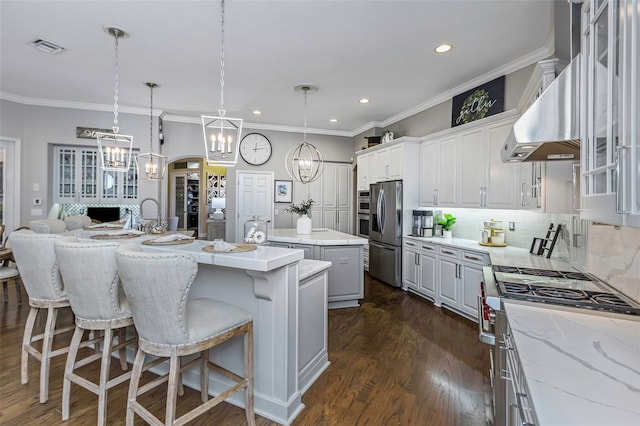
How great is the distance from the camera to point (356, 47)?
3301mm

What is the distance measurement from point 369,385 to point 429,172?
326 centimetres

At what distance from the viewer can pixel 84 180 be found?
552 centimetres

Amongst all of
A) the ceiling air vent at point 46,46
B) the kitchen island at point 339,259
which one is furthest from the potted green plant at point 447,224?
the ceiling air vent at point 46,46

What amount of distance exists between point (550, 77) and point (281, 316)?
224 centimetres

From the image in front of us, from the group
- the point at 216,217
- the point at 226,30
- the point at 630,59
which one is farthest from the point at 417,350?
the point at 216,217

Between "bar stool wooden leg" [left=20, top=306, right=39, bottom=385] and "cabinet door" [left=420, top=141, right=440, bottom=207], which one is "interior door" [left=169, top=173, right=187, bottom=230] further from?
"bar stool wooden leg" [left=20, top=306, right=39, bottom=385]

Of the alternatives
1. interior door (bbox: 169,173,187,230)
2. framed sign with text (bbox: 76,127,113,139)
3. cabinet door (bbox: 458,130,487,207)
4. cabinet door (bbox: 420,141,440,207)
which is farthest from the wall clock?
cabinet door (bbox: 458,130,487,207)

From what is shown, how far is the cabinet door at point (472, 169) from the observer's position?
3.80 metres

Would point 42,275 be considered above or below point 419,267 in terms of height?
above

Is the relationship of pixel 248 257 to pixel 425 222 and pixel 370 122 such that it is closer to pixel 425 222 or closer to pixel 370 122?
pixel 425 222

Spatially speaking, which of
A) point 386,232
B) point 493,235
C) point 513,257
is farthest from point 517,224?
point 386,232

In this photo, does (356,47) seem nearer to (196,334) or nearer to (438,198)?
(438,198)

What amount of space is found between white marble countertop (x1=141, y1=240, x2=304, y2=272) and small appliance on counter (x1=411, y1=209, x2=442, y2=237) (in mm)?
3056

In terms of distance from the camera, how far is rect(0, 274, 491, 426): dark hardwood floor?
1.96 metres
